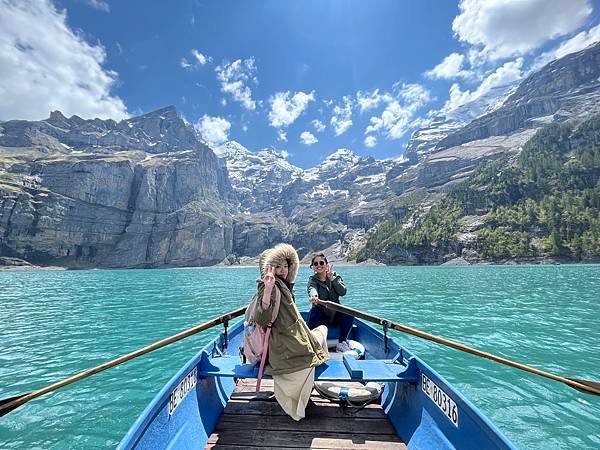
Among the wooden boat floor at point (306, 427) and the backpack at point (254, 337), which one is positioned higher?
the backpack at point (254, 337)

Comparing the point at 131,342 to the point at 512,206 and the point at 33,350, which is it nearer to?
the point at 33,350

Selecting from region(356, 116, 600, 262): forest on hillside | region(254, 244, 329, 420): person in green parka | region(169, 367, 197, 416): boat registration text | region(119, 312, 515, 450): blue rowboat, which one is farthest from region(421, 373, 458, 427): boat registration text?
region(356, 116, 600, 262): forest on hillside

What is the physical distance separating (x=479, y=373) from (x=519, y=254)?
Result: 155m

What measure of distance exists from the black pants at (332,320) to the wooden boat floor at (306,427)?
374cm

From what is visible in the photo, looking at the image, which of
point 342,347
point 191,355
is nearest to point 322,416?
point 342,347

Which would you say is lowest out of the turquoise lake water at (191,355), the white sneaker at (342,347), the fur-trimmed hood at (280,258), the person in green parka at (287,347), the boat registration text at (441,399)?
the turquoise lake water at (191,355)

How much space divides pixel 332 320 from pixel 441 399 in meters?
5.39

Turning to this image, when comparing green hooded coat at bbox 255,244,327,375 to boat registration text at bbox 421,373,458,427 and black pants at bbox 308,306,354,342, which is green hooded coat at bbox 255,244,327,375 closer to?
boat registration text at bbox 421,373,458,427

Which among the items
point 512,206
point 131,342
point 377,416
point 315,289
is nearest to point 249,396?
point 377,416

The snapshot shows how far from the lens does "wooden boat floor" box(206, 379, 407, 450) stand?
4973 mm

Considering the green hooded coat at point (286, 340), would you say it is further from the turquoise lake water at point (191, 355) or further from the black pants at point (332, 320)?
the turquoise lake water at point (191, 355)

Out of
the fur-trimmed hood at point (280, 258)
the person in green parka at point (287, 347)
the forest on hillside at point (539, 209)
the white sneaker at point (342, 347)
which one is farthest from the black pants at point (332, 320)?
the forest on hillside at point (539, 209)

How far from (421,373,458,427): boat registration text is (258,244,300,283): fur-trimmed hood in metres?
2.81

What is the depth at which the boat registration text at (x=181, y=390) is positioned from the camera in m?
4.84
